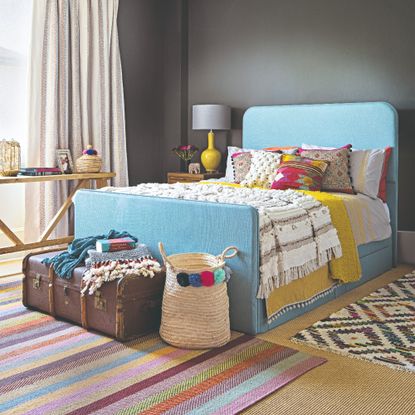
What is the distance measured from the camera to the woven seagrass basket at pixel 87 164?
4777mm

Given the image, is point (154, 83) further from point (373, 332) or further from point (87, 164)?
point (373, 332)

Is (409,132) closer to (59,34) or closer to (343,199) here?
(343,199)

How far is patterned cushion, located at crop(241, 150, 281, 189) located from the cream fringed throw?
1.47 ft

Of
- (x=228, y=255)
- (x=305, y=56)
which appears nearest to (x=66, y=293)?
(x=228, y=255)

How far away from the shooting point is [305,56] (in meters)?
4.88

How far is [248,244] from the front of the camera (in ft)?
9.25

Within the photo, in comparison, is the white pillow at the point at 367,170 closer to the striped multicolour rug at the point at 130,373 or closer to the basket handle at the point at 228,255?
the basket handle at the point at 228,255

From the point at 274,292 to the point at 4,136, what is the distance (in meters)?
2.89

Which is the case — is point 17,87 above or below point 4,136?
above

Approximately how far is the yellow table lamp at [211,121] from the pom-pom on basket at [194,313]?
2.61 meters

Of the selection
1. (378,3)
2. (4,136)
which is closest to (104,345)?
(4,136)

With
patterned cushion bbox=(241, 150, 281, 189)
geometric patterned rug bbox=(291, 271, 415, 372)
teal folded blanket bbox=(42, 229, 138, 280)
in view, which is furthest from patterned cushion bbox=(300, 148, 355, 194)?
teal folded blanket bbox=(42, 229, 138, 280)

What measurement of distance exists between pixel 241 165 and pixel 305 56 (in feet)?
3.89

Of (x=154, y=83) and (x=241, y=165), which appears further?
(x=154, y=83)
